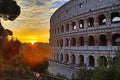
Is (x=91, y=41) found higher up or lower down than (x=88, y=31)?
lower down

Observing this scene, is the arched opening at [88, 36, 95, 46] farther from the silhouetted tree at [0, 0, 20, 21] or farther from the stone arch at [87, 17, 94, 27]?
the silhouetted tree at [0, 0, 20, 21]

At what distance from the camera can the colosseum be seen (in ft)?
99.2

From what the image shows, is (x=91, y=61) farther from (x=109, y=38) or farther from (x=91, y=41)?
(x=109, y=38)

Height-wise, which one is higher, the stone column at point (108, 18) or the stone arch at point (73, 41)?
the stone column at point (108, 18)

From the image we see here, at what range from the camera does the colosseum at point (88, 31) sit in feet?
99.2

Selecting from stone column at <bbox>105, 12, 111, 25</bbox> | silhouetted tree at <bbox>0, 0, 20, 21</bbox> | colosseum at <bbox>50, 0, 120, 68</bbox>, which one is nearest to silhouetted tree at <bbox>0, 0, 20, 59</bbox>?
silhouetted tree at <bbox>0, 0, 20, 21</bbox>

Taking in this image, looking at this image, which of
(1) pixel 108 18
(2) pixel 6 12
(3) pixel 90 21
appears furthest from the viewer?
(3) pixel 90 21

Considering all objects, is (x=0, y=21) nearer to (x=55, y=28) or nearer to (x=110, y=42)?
(x=110, y=42)

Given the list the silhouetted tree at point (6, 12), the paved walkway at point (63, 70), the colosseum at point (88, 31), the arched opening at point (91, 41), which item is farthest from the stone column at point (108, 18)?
the silhouetted tree at point (6, 12)

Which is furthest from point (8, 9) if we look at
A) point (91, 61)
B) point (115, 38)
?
point (91, 61)

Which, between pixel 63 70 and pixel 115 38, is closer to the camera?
pixel 115 38

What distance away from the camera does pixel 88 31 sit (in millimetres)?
33875

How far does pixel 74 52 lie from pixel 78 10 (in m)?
6.44

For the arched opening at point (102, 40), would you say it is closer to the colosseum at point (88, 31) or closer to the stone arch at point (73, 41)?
the colosseum at point (88, 31)
